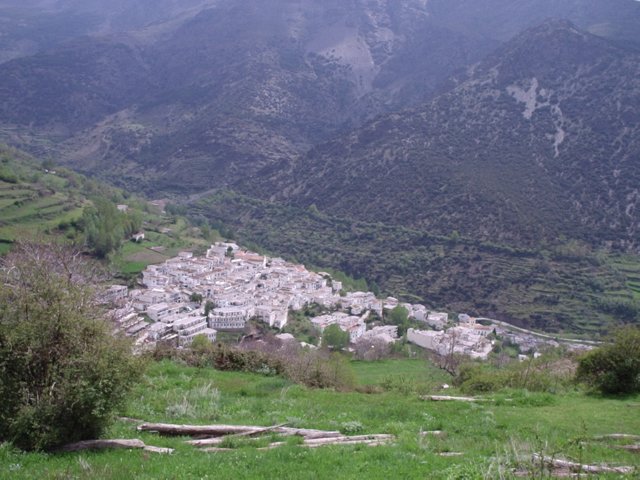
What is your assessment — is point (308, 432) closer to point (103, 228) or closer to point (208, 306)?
point (208, 306)

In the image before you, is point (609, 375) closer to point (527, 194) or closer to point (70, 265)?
point (70, 265)

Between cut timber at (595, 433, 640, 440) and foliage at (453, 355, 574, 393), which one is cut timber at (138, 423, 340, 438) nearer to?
cut timber at (595, 433, 640, 440)

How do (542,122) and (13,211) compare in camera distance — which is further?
(542,122)

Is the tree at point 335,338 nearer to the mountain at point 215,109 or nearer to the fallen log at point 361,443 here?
the fallen log at point 361,443

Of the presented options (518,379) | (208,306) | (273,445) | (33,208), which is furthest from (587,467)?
(33,208)

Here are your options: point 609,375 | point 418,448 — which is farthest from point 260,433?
point 609,375

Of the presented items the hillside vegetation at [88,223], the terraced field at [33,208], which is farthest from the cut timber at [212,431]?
the terraced field at [33,208]

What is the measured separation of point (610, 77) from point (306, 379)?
3985 inches

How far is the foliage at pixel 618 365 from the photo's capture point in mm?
14344

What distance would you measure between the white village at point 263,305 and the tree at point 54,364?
27894 millimetres

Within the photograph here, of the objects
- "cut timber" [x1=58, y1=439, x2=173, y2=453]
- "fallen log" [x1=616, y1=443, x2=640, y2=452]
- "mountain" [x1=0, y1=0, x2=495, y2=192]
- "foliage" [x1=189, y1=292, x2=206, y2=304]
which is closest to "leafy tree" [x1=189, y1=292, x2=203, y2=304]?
"foliage" [x1=189, y1=292, x2=206, y2=304]

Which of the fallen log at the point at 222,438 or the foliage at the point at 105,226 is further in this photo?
the foliage at the point at 105,226

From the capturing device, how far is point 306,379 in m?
17.2

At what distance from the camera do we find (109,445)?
8430mm
